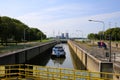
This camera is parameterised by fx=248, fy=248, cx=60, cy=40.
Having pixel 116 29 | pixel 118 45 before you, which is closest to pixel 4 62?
pixel 118 45

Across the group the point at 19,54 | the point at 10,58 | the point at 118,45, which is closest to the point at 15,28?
the point at 118,45

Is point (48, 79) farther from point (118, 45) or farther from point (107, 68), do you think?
point (118, 45)

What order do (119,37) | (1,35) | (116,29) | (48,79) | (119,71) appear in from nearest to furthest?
(48,79) → (119,71) → (1,35) → (119,37) → (116,29)

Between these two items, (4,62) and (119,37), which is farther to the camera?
(119,37)

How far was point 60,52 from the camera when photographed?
63156 mm

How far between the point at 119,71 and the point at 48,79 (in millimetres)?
6985

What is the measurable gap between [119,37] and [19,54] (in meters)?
84.9

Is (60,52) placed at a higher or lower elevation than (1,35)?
lower

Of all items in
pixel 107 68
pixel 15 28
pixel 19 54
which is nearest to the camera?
pixel 107 68

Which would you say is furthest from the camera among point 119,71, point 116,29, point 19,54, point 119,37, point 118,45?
point 116,29

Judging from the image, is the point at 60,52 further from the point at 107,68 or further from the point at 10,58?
the point at 107,68

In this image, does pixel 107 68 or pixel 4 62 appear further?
pixel 4 62

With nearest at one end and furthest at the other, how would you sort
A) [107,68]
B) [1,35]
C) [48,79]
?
[48,79] → [107,68] → [1,35]

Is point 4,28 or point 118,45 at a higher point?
point 4,28
